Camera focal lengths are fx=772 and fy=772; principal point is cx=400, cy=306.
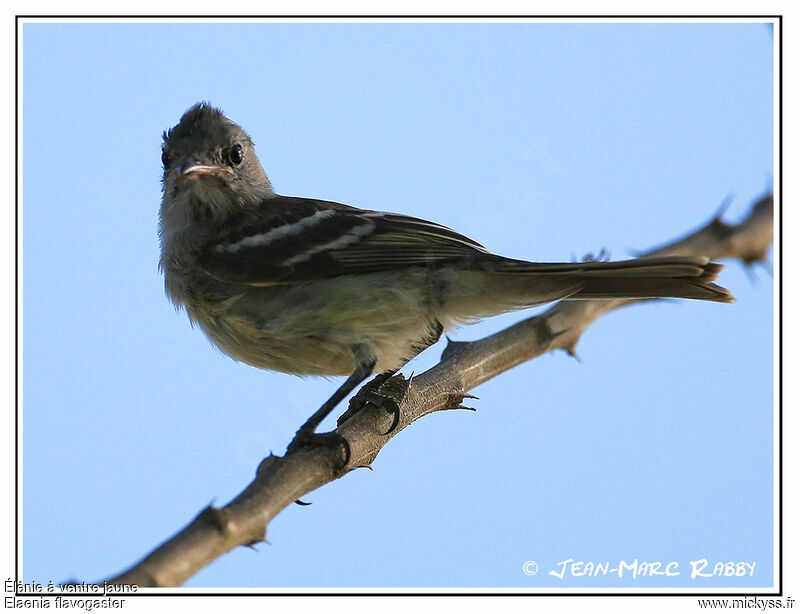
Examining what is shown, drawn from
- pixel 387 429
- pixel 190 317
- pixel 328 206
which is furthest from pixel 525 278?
pixel 190 317

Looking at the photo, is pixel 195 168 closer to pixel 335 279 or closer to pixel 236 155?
pixel 236 155

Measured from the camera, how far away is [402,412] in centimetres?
455

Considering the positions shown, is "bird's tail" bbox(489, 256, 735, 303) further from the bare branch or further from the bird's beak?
the bird's beak

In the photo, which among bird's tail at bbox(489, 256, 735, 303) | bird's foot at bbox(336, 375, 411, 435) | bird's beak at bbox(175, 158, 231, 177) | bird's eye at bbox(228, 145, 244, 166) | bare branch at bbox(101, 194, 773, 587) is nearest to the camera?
bare branch at bbox(101, 194, 773, 587)

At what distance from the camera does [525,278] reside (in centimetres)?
473

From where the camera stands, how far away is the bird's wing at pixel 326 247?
15.7 feet

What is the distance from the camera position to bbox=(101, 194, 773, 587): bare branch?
8.50ft

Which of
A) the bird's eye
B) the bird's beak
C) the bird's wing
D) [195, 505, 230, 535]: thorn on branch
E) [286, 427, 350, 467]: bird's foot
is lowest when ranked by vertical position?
[195, 505, 230, 535]: thorn on branch

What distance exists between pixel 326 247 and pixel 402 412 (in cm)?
117

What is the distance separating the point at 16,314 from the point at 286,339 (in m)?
1.48

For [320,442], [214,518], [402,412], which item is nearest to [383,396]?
[402,412]

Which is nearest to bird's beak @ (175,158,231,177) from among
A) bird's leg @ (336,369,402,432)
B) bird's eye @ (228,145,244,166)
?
bird's eye @ (228,145,244,166)

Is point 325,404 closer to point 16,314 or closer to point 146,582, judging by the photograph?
point 16,314

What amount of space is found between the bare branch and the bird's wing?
2.13 feet
